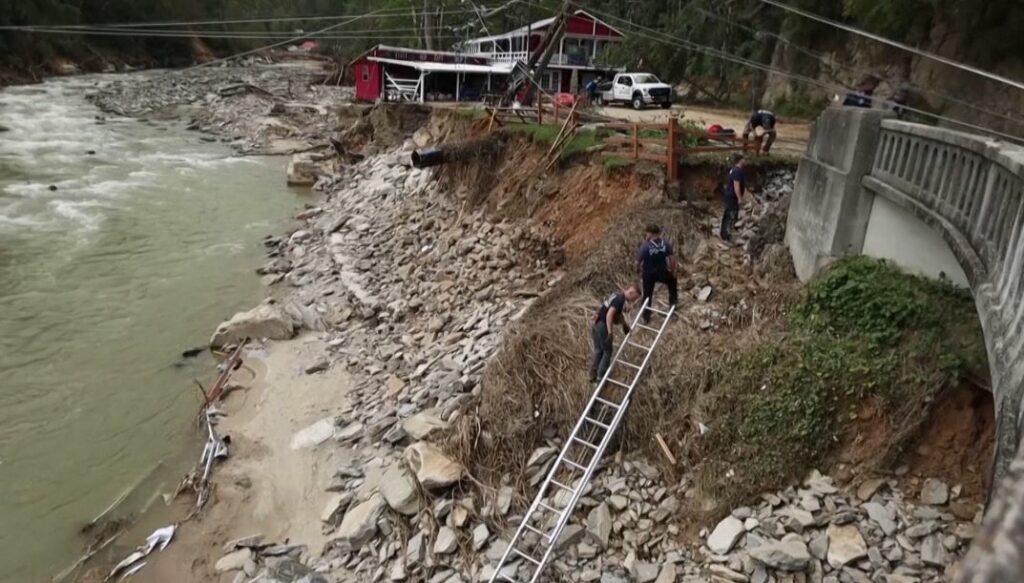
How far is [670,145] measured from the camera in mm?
13375

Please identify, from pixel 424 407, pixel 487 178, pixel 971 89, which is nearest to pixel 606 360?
pixel 424 407

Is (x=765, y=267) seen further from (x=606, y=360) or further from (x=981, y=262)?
(x=981, y=262)

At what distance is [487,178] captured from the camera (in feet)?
58.7

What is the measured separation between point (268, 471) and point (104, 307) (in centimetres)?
925

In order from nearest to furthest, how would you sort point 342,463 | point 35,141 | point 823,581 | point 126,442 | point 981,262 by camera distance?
point 981,262
point 823,581
point 342,463
point 126,442
point 35,141

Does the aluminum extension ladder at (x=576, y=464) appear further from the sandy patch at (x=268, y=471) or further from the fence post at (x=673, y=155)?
the fence post at (x=673, y=155)

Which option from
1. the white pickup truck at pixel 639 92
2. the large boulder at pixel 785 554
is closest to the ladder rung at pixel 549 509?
the large boulder at pixel 785 554

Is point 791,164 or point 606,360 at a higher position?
point 791,164

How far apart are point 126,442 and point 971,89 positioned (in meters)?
23.0

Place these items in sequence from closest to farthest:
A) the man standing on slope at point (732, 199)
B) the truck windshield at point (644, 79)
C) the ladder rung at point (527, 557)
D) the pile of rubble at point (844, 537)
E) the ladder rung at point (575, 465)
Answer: the pile of rubble at point (844, 537), the ladder rung at point (527, 557), the ladder rung at point (575, 465), the man standing on slope at point (732, 199), the truck windshield at point (644, 79)

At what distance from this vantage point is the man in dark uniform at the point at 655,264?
9.30m

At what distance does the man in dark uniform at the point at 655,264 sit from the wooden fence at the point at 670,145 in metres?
4.60

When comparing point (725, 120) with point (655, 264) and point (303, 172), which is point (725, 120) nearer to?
point (655, 264)

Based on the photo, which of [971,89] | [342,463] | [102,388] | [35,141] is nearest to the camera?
[342,463]
